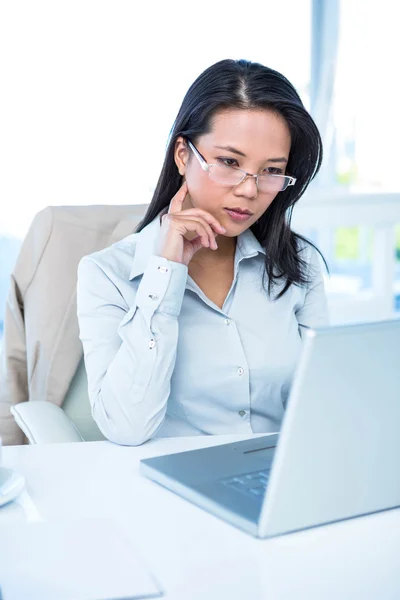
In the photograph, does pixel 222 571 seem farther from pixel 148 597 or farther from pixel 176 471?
pixel 176 471

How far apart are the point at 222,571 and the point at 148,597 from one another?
Answer: 0.30 feet

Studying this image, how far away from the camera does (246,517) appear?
Result: 0.91 m

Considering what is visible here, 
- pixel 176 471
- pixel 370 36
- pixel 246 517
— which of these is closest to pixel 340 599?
pixel 246 517

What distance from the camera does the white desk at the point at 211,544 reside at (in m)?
0.78

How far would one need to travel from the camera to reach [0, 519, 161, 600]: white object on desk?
2.47 ft

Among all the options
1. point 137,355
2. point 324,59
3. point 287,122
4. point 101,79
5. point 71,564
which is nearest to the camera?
point 71,564

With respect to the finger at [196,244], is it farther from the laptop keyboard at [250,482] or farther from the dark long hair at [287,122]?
the laptop keyboard at [250,482]

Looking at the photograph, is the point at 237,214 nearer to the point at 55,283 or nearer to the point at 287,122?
the point at 287,122

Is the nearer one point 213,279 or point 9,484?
point 9,484

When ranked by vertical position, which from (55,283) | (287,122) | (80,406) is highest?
(287,122)

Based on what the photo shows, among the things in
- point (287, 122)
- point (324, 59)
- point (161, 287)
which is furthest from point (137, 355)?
point (324, 59)

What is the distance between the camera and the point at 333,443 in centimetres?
84

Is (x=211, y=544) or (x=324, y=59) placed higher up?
(x=324, y=59)

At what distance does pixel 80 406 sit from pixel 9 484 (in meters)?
0.87
